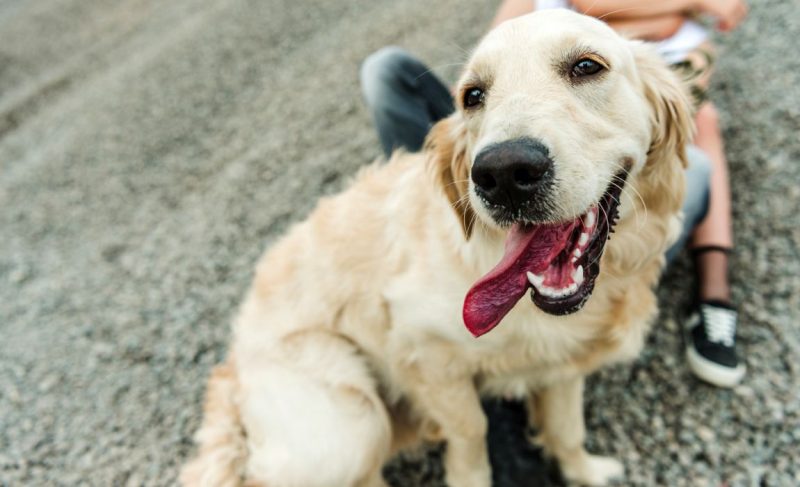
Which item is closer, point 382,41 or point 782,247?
point 782,247

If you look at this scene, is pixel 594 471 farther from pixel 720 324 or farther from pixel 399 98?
pixel 399 98

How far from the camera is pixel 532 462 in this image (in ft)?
8.84

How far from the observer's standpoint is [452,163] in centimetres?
188

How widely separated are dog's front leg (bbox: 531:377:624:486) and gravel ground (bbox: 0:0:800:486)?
0.14m

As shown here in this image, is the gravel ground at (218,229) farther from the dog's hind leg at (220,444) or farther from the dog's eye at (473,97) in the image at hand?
the dog's hind leg at (220,444)

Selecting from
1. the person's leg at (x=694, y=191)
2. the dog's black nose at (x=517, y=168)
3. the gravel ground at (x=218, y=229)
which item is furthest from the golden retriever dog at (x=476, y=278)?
the person's leg at (x=694, y=191)

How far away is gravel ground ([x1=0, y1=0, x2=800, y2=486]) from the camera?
8.85 feet

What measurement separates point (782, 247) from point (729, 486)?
4.89ft

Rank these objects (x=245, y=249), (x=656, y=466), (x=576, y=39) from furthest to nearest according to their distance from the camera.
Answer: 1. (x=245, y=249)
2. (x=656, y=466)
3. (x=576, y=39)

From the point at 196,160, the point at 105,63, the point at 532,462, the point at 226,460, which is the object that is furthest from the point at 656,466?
the point at 105,63

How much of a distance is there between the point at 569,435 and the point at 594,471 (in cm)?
25

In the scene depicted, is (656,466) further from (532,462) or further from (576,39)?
(576,39)

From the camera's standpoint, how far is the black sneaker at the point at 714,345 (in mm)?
2627

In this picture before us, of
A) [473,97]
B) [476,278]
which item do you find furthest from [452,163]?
[476,278]
